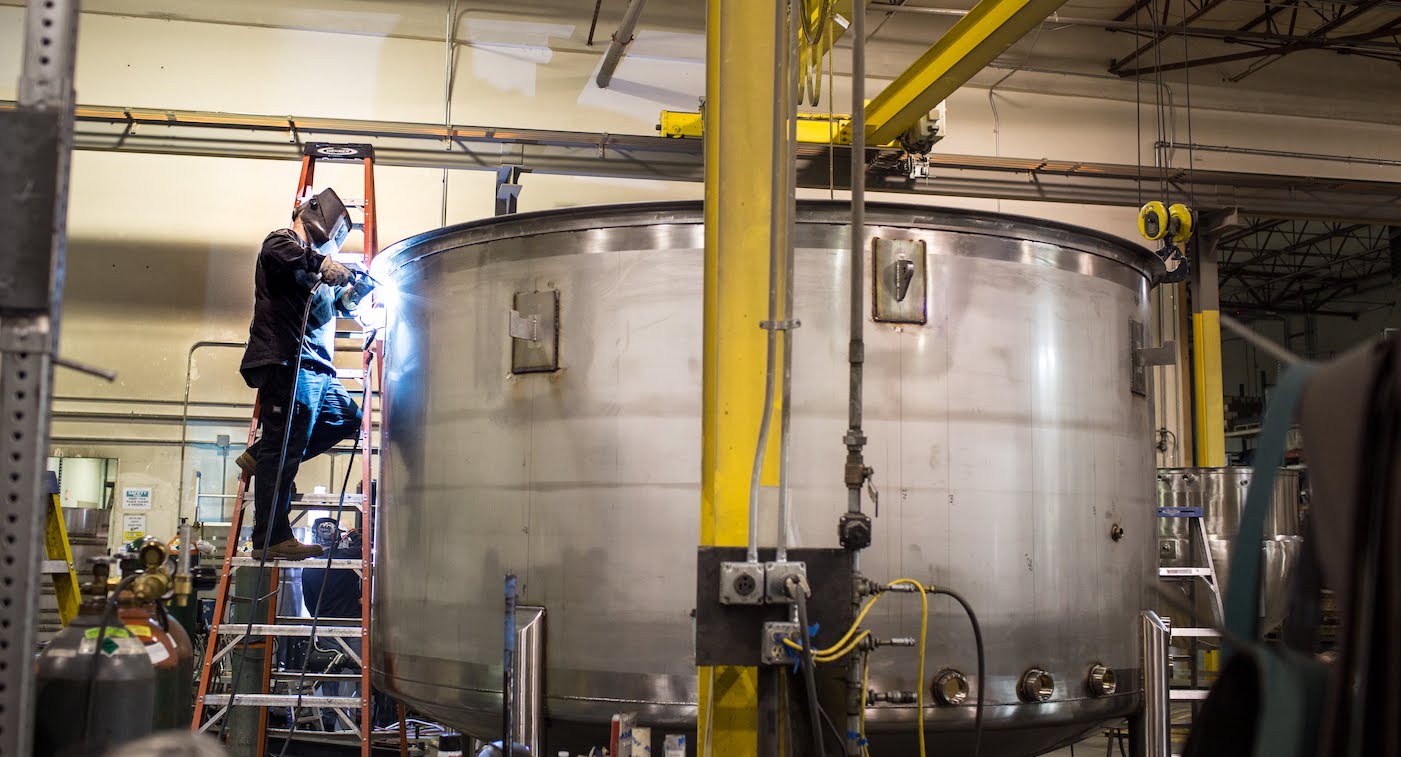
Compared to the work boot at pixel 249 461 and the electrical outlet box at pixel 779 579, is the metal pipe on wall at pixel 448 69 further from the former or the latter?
the electrical outlet box at pixel 779 579

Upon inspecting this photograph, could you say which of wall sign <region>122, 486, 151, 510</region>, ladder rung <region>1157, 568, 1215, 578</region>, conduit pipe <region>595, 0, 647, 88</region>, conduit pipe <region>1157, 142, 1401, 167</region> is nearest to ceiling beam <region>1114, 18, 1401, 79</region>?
conduit pipe <region>1157, 142, 1401, 167</region>

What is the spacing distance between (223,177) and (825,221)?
676 cm

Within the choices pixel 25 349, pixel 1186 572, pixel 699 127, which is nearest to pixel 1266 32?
pixel 699 127

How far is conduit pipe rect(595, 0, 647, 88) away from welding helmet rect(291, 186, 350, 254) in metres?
3.55

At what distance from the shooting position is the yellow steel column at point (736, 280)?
3230 mm

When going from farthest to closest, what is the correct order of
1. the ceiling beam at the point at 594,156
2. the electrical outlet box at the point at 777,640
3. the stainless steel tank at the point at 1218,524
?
the stainless steel tank at the point at 1218,524 < the ceiling beam at the point at 594,156 < the electrical outlet box at the point at 777,640

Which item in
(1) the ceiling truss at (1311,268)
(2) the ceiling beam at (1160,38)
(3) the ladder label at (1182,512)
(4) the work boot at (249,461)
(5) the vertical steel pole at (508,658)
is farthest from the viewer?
(1) the ceiling truss at (1311,268)

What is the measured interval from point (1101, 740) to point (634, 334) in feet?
18.8

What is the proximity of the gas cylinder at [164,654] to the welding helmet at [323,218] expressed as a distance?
305 cm

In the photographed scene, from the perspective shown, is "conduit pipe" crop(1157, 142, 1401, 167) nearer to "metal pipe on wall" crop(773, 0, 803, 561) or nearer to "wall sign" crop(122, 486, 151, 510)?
"metal pipe on wall" crop(773, 0, 803, 561)

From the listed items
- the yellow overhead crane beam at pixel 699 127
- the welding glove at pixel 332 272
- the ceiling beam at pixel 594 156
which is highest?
the yellow overhead crane beam at pixel 699 127

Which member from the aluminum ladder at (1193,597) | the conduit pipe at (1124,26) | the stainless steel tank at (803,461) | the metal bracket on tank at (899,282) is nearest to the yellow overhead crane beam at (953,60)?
the conduit pipe at (1124,26)

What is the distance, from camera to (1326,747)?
3.92 feet

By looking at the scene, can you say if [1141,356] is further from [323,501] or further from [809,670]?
[323,501]
